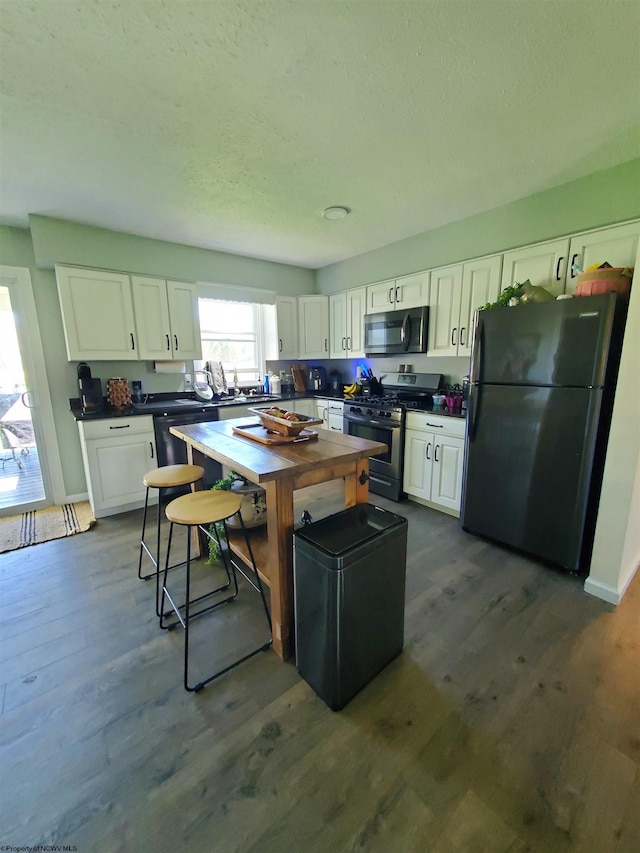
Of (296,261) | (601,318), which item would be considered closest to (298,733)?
(601,318)

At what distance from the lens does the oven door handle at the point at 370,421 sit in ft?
11.1

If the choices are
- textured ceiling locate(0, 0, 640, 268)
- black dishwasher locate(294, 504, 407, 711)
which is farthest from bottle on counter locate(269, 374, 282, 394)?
black dishwasher locate(294, 504, 407, 711)

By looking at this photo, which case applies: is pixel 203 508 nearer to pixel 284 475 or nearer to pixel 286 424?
pixel 284 475

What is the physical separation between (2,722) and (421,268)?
4155mm

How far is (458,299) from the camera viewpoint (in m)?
3.10

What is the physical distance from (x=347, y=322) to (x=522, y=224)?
6.55ft

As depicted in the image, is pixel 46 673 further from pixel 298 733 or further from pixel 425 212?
pixel 425 212

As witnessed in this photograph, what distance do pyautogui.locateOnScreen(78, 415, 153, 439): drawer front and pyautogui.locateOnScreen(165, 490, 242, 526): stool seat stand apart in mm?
1738

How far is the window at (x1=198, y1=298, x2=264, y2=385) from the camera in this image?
408cm

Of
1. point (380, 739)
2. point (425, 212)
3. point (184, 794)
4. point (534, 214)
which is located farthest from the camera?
point (425, 212)

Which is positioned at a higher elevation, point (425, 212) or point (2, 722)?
point (425, 212)

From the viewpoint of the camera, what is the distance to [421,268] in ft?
11.3

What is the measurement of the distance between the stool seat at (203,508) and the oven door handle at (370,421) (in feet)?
6.54

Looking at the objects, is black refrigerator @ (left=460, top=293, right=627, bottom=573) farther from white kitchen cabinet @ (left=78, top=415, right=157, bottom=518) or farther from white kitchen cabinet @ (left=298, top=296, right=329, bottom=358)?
white kitchen cabinet @ (left=78, top=415, right=157, bottom=518)
